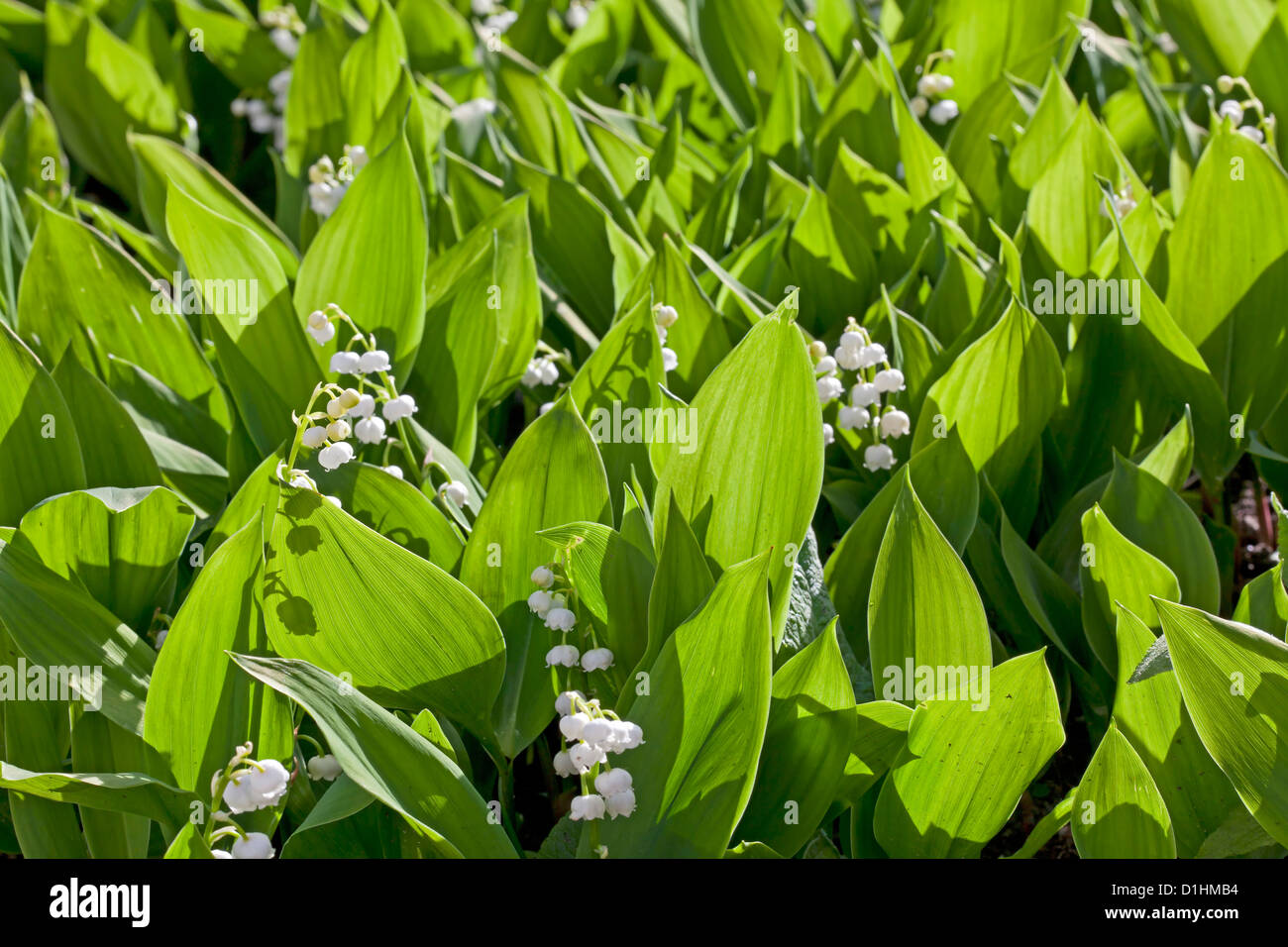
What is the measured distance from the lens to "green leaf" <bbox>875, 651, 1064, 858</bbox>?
107 centimetres

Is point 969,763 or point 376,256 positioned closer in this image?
point 969,763

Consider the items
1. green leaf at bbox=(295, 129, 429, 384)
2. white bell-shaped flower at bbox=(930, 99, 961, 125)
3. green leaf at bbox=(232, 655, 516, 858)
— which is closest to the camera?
green leaf at bbox=(232, 655, 516, 858)

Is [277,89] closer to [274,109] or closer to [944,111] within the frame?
[274,109]

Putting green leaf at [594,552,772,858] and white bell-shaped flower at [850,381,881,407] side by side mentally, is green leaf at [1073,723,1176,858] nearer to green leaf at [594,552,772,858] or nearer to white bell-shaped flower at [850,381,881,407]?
green leaf at [594,552,772,858]

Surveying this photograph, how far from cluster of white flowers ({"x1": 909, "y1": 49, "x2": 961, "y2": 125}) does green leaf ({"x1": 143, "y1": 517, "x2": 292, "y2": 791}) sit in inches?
56.9

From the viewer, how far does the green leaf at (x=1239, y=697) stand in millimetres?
984

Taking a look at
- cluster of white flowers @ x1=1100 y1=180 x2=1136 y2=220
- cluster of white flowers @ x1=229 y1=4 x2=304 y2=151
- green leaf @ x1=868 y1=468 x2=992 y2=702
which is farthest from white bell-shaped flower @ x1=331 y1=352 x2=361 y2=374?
cluster of white flowers @ x1=229 y1=4 x2=304 y2=151

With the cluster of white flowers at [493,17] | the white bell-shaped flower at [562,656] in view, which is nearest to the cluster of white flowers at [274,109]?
the cluster of white flowers at [493,17]

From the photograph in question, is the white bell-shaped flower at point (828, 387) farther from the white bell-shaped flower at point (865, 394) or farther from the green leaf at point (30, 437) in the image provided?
the green leaf at point (30, 437)

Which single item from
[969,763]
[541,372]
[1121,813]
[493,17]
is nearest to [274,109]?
[493,17]

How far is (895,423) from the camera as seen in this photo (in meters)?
1.43

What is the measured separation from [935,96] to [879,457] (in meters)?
0.98

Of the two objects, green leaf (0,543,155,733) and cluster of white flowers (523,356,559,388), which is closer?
green leaf (0,543,155,733)
